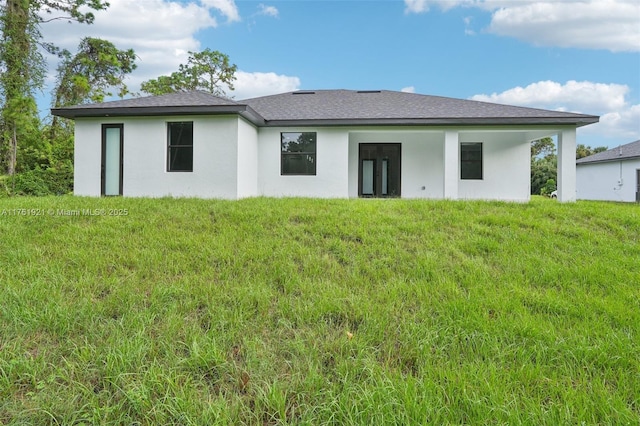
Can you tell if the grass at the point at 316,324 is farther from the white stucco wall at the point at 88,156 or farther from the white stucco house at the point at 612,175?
the white stucco house at the point at 612,175

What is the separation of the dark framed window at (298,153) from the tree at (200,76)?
17896 mm

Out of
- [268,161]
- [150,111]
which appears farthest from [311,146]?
[150,111]

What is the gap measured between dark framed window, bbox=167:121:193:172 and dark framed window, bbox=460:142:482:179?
9.71m

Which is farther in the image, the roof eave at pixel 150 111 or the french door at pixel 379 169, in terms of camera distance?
the french door at pixel 379 169

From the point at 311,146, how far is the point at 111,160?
20.4 feet

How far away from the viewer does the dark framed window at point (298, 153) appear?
37.5 ft

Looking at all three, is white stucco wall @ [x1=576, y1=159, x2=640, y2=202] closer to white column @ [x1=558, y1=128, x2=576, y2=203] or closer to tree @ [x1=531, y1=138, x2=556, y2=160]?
tree @ [x1=531, y1=138, x2=556, y2=160]

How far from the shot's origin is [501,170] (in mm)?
12578

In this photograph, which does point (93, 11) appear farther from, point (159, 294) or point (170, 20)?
point (159, 294)

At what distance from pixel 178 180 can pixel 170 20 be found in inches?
445

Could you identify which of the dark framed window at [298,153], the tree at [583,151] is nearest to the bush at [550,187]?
the tree at [583,151]

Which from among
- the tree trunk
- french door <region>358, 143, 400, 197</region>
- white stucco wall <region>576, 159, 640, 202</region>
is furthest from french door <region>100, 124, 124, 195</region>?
white stucco wall <region>576, 159, 640, 202</region>

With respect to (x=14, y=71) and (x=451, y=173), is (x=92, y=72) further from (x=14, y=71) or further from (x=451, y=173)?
(x=451, y=173)

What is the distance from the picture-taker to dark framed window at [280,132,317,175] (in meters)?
11.4
